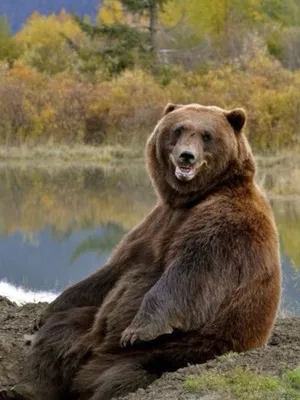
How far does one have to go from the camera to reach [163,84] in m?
38.4

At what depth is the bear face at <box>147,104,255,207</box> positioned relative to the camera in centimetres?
544

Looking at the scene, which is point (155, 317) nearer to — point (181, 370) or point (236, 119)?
point (181, 370)

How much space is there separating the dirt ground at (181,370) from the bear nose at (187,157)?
112cm

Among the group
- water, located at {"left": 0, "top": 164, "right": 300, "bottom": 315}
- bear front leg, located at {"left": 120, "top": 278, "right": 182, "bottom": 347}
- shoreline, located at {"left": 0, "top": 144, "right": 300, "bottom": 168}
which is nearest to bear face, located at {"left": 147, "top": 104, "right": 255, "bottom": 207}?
bear front leg, located at {"left": 120, "top": 278, "right": 182, "bottom": 347}

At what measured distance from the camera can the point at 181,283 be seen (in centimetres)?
520

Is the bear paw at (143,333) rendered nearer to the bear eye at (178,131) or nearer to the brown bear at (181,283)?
the brown bear at (181,283)

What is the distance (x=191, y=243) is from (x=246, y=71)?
1337 inches

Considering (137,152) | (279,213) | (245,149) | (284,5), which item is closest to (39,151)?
(137,152)

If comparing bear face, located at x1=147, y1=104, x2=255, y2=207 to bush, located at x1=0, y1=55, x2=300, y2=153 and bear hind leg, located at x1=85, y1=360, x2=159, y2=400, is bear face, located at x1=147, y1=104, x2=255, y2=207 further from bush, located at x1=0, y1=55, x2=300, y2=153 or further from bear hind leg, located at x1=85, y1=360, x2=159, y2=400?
bush, located at x1=0, y1=55, x2=300, y2=153

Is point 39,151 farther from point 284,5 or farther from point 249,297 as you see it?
Answer: point 284,5

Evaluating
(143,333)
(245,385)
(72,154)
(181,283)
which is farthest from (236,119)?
(72,154)

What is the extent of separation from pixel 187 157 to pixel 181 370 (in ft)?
3.93

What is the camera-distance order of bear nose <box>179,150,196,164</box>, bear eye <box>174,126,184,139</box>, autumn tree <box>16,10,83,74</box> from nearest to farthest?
bear nose <box>179,150,196,164</box>
bear eye <box>174,126,184,139</box>
autumn tree <box>16,10,83,74</box>

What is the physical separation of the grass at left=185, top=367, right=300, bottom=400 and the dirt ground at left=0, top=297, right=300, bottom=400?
62 millimetres
